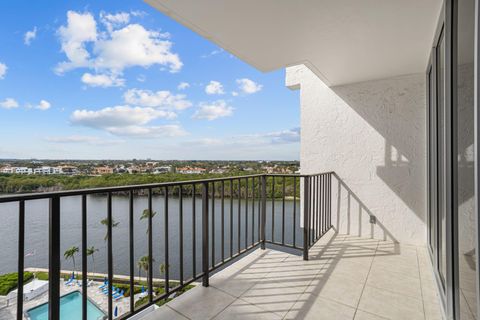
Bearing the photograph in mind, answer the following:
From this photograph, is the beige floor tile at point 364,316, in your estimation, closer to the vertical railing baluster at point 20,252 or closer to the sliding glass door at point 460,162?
the sliding glass door at point 460,162

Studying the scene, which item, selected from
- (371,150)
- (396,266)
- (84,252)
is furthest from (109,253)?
(371,150)

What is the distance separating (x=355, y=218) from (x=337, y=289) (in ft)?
6.09

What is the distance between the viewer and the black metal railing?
4.11 feet

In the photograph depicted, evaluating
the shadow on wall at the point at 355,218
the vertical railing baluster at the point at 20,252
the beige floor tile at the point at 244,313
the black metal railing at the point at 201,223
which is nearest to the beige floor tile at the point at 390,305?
the beige floor tile at the point at 244,313

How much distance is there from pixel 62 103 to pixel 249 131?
18.7 m

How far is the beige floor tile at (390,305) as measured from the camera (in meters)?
1.85

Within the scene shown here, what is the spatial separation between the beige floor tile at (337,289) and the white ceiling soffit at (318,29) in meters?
2.32

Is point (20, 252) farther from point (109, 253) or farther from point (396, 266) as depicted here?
point (396, 266)

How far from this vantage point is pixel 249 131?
2089 cm

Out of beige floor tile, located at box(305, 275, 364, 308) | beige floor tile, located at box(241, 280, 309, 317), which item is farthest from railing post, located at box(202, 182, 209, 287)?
beige floor tile, located at box(305, 275, 364, 308)

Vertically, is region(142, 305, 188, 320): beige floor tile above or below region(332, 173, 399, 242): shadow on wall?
below

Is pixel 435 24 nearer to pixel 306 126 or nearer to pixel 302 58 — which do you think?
pixel 302 58

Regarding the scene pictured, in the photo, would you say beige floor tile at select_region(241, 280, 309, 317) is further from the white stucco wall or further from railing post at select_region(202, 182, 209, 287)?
the white stucco wall

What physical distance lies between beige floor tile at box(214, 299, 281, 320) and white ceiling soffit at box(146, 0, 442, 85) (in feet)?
7.57
